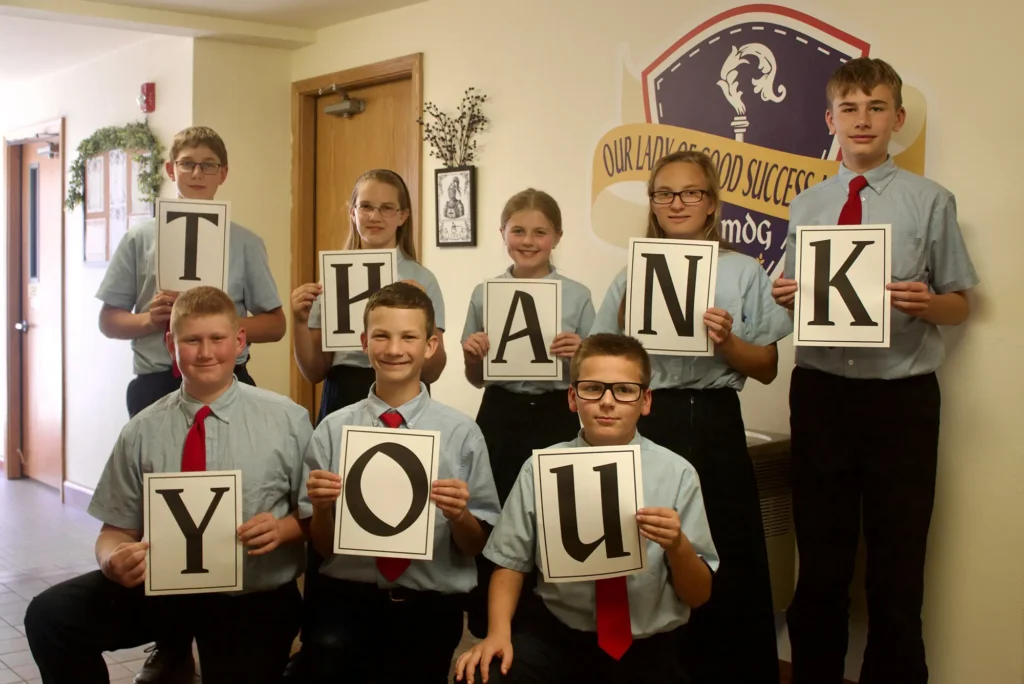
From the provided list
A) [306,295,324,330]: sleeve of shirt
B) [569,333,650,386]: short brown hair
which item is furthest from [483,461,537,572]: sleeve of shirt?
[306,295,324,330]: sleeve of shirt

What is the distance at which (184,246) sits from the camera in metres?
2.64

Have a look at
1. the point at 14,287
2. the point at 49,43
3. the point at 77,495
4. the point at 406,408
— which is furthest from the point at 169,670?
the point at 14,287

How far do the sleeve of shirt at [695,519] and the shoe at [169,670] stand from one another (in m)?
1.65

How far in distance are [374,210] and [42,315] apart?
4.34m

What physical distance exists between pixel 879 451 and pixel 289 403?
1430 millimetres

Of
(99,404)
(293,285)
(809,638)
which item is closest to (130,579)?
(809,638)

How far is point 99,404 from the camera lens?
5570 millimetres

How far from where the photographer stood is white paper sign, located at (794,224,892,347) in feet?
7.34

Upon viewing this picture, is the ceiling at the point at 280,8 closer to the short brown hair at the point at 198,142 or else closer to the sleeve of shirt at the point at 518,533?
the short brown hair at the point at 198,142

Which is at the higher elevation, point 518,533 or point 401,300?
point 401,300

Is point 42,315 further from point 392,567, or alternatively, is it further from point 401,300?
point 392,567

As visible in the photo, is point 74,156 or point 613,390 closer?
point 613,390

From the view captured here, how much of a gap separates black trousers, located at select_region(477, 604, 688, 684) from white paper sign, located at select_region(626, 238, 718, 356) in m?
0.69

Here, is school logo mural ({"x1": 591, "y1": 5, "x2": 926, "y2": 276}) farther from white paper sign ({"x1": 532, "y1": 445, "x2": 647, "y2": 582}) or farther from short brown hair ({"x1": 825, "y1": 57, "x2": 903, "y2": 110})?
white paper sign ({"x1": 532, "y1": 445, "x2": 647, "y2": 582})
